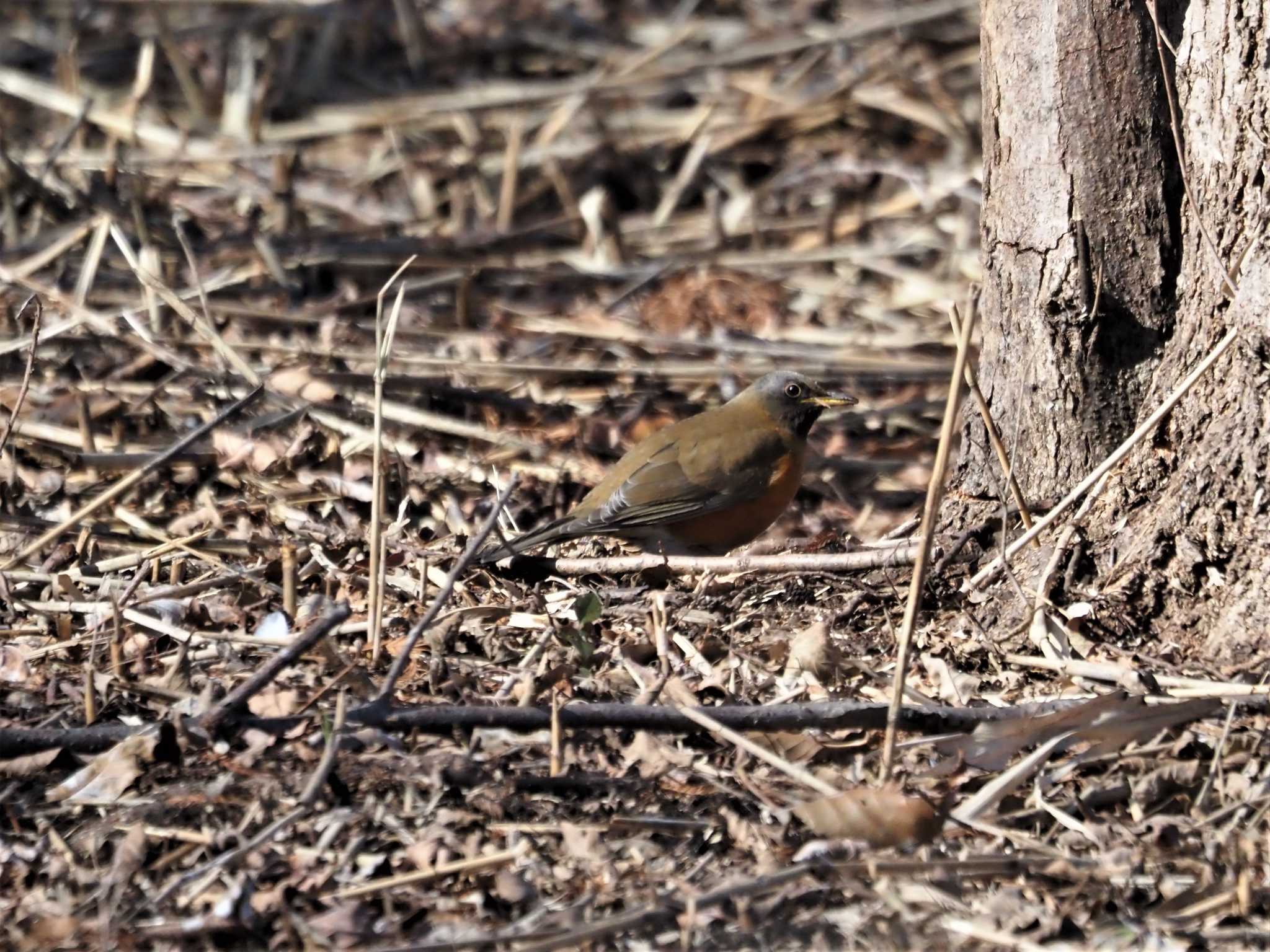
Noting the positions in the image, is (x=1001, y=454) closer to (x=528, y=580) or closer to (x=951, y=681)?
(x=951, y=681)

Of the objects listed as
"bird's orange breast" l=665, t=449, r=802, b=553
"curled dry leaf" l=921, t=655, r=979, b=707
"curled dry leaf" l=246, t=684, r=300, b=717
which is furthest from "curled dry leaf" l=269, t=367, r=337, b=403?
"curled dry leaf" l=921, t=655, r=979, b=707

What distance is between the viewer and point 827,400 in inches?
279

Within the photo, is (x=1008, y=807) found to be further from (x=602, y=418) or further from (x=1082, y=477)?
(x=602, y=418)

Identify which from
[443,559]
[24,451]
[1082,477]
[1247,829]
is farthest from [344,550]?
[1247,829]

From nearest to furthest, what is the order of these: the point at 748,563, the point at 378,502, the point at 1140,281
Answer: the point at 378,502 → the point at 1140,281 → the point at 748,563

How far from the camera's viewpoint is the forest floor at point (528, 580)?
3.79 metres

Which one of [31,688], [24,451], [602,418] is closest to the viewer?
[31,688]

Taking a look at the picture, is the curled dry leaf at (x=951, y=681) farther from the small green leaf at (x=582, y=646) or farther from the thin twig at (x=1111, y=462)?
the small green leaf at (x=582, y=646)

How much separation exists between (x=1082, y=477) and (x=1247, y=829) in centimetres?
135

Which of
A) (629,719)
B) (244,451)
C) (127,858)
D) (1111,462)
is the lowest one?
(127,858)

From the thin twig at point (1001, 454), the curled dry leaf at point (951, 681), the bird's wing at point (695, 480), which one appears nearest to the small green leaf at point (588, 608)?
the curled dry leaf at point (951, 681)

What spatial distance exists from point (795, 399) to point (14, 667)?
138 inches

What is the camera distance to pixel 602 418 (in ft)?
Answer: 24.7

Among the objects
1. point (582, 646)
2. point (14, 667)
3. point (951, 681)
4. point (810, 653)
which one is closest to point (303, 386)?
point (14, 667)
